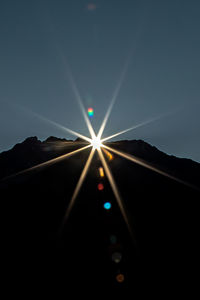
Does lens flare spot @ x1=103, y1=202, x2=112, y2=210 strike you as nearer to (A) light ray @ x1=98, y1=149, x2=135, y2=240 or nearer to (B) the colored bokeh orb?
(A) light ray @ x1=98, y1=149, x2=135, y2=240

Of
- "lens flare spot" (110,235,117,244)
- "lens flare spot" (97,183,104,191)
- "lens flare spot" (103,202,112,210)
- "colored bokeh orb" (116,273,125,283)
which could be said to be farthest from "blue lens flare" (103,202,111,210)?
"colored bokeh orb" (116,273,125,283)

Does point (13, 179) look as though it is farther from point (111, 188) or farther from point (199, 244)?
point (199, 244)

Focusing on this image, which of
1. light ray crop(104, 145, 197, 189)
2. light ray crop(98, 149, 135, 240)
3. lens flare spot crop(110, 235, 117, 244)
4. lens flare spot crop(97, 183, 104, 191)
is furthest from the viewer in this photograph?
light ray crop(104, 145, 197, 189)

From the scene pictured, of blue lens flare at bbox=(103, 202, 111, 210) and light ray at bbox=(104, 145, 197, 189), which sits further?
light ray at bbox=(104, 145, 197, 189)

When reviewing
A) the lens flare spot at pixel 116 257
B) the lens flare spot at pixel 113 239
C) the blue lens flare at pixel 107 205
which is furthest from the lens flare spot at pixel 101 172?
the lens flare spot at pixel 116 257

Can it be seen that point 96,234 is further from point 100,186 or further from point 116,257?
point 100,186

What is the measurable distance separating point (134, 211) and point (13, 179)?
27246 millimetres

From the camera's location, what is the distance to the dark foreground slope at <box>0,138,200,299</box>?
80.6 ft

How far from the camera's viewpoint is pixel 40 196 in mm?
41156

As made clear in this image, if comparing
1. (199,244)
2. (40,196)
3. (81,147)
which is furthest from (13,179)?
(199,244)

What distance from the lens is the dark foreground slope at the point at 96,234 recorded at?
24578 millimetres

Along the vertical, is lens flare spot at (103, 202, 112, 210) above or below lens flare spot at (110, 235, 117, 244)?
above

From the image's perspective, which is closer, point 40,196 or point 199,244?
point 199,244

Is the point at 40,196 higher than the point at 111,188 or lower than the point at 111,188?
higher
